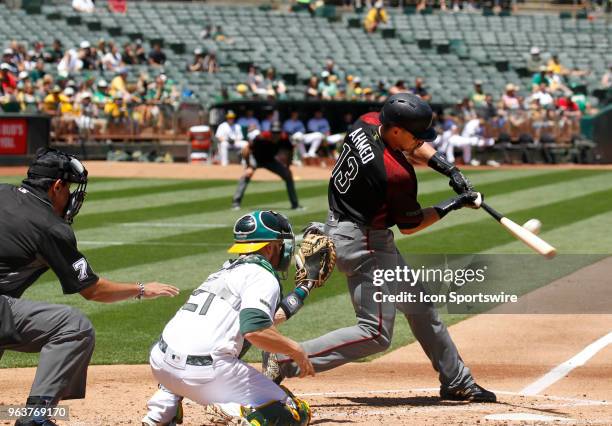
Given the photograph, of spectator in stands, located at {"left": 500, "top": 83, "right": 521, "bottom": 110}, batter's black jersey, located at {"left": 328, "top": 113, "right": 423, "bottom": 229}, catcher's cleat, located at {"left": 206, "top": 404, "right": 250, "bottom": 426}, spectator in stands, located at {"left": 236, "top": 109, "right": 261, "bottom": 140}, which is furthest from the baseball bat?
spectator in stands, located at {"left": 500, "top": 83, "right": 521, "bottom": 110}

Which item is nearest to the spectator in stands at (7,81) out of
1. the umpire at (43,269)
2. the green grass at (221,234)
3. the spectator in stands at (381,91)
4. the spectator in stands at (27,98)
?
the spectator in stands at (27,98)

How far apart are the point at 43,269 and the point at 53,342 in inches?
16.7

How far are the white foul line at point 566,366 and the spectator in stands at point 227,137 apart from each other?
69.4 feet

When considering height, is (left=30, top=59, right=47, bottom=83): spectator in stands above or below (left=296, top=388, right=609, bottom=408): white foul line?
below

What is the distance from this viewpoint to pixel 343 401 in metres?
7.54

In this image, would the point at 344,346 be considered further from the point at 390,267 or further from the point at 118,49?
the point at 118,49

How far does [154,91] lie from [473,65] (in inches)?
509

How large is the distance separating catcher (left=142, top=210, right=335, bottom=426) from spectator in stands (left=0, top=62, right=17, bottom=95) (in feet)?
80.8

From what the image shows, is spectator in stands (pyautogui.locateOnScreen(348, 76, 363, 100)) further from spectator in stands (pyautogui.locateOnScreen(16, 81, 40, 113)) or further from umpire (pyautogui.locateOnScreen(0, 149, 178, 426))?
umpire (pyautogui.locateOnScreen(0, 149, 178, 426))

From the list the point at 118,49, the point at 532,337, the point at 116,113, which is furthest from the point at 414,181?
the point at 118,49

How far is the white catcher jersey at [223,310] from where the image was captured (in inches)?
224

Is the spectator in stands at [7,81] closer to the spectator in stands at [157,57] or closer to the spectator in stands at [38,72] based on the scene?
the spectator in stands at [38,72]

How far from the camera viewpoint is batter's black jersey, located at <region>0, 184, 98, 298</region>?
6.01 metres

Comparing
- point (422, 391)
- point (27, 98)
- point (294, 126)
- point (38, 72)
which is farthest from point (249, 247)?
point (38, 72)
